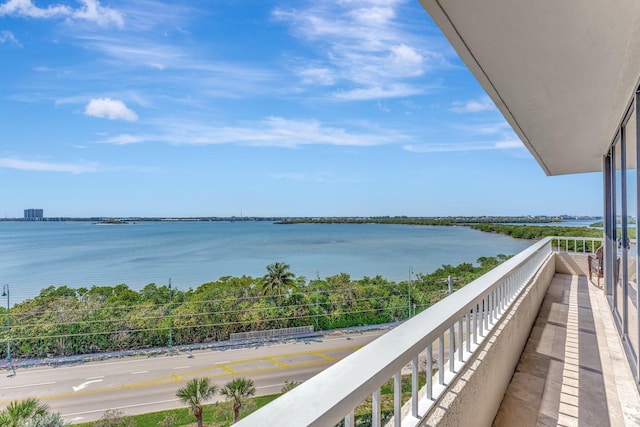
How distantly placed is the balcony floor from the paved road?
1540 centimetres

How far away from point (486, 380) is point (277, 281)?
2486cm

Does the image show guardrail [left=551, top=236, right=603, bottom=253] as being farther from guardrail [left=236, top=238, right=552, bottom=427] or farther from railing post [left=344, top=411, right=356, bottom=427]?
railing post [left=344, top=411, right=356, bottom=427]

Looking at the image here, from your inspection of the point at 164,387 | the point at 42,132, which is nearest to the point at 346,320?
the point at 164,387

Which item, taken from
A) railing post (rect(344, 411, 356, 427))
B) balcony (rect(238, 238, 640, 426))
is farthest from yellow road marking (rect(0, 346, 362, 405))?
railing post (rect(344, 411, 356, 427))

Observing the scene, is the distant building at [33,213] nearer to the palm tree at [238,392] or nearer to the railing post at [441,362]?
the palm tree at [238,392]

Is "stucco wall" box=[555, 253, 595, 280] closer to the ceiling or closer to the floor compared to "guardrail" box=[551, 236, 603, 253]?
closer to the floor

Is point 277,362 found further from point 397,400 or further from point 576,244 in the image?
point 397,400

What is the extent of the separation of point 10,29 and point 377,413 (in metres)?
44.6

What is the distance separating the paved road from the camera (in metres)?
16.7

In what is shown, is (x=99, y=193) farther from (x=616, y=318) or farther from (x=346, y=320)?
(x=616, y=318)

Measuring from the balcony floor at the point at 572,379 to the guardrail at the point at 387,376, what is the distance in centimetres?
Answer: 61

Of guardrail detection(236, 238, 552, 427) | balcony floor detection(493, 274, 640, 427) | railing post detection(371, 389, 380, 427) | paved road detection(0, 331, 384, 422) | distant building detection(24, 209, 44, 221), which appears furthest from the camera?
distant building detection(24, 209, 44, 221)

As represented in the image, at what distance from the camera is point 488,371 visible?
1820 millimetres

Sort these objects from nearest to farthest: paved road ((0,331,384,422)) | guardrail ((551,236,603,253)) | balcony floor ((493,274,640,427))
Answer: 1. balcony floor ((493,274,640,427))
2. guardrail ((551,236,603,253))
3. paved road ((0,331,384,422))
